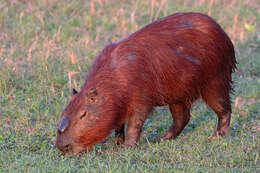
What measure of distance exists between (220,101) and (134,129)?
1115mm

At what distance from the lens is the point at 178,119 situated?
19.9 ft

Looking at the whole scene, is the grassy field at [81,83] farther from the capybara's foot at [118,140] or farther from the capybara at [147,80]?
the capybara at [147,80]

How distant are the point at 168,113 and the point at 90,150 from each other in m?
1.68

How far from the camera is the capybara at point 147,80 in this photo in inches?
204

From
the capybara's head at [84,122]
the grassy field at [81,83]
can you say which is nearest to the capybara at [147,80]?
the capybara's head at [84,122]

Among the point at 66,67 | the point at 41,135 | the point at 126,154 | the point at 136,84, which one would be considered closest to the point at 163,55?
the point at 136,84

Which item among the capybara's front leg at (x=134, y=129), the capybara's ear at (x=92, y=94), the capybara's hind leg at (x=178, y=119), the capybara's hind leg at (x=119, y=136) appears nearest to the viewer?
the capybara's ear at (x=92, y=94)

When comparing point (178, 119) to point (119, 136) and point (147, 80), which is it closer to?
point (119, 136)

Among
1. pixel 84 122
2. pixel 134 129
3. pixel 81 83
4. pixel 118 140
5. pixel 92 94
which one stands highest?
pixel 92 94

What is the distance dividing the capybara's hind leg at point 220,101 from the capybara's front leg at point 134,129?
0.87 metres

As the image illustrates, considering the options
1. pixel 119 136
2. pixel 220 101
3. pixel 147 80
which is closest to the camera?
pixel 147 80

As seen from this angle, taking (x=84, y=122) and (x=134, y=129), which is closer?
(x=84, y=122)

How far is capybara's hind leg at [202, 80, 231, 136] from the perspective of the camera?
575cm

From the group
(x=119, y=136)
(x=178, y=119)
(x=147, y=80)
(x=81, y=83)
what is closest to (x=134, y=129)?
(x=119, y=136)
